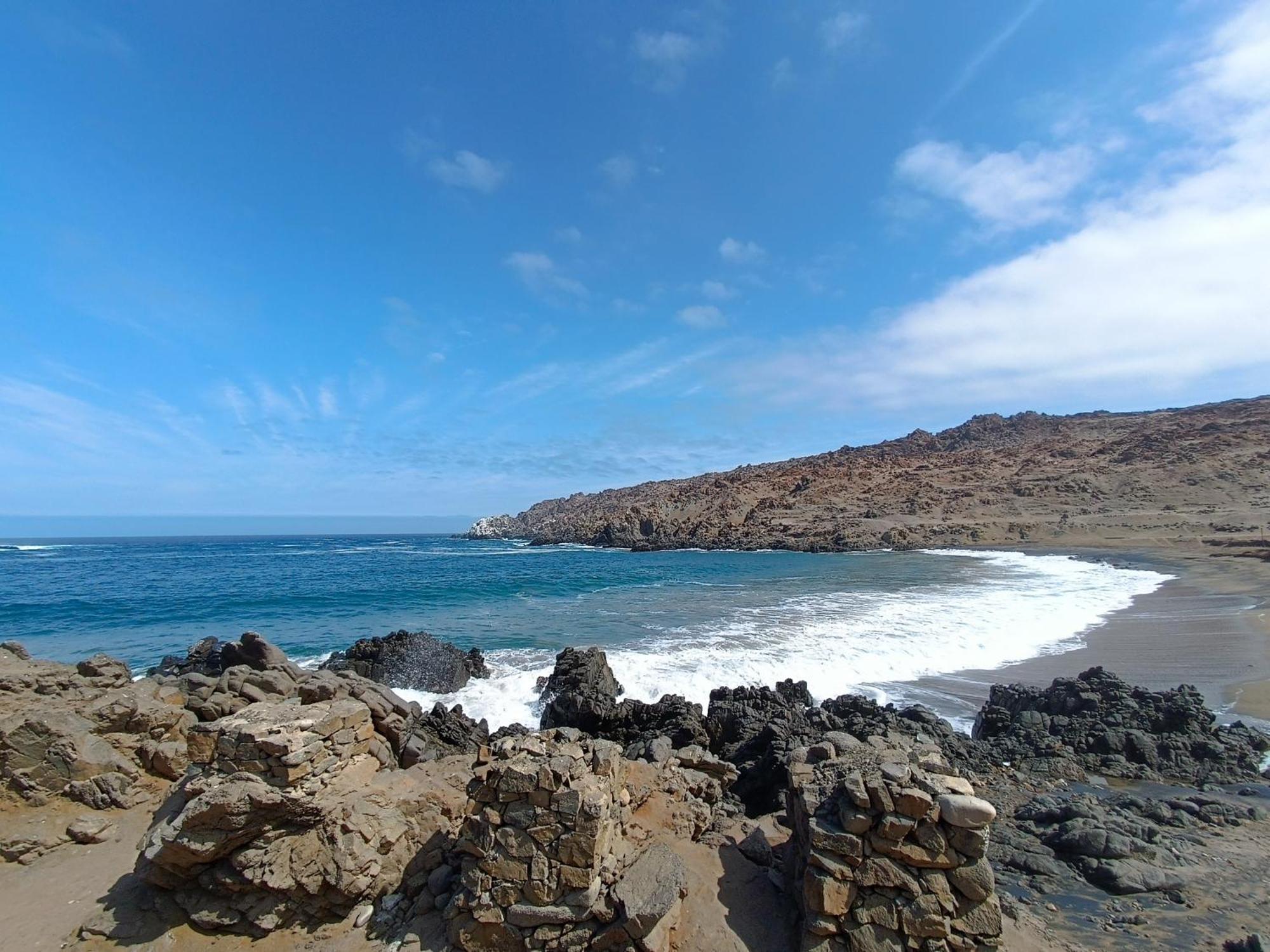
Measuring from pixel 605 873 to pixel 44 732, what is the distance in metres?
8.51

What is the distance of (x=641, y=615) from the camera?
2772 centimetres

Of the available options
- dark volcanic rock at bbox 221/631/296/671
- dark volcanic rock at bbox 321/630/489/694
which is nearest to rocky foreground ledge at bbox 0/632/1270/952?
dark volcanic rock at bbox 221/631/296/671

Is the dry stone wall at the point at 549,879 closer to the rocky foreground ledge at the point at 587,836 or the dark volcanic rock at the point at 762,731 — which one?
the rocky foreground ledge at the point at 587,836

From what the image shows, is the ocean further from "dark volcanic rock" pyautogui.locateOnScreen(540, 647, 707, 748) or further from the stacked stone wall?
the stacked stone wall

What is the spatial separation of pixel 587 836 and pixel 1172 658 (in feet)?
66.0

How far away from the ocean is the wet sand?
928 mm

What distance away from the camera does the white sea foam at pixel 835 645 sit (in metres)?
16.6

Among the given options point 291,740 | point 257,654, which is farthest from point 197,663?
point 291,740

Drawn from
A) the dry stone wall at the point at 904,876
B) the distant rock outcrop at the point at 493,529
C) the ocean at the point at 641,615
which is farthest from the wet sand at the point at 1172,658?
the distant rock outcrop at the point at 493,529

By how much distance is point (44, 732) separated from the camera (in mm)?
8141

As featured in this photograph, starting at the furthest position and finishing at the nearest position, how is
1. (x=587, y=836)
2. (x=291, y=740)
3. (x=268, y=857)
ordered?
1. (x=291, y=740)
2. (x=268, y=857)
3. (x=587, y=836)

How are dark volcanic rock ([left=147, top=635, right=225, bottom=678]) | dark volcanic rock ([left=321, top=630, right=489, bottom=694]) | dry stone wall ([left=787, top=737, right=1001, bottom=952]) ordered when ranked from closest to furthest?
dry stone wall ([left=787, top=737, right=1001, bottom=952]) → dark volcanic rock ([left=147, top=635, right=225, bottom=678]) → dark volcanic rock ([left=321, top=630, right=489, bottom=694])

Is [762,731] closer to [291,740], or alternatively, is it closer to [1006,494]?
[291,740]

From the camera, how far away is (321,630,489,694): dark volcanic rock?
17125 mm
